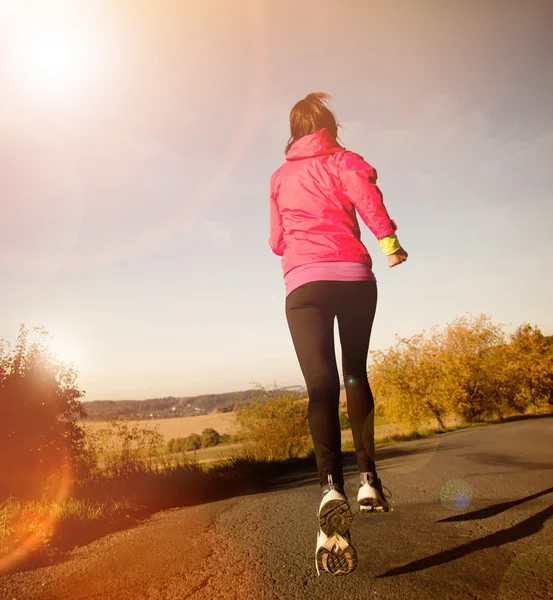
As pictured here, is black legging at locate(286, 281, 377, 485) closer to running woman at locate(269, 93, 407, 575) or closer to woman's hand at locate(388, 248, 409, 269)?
running woman at locate(269, 93, 407, 575)

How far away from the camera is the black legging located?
2082mm

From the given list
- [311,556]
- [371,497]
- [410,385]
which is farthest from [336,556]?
[410,385]

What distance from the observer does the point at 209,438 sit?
5803 centimetres

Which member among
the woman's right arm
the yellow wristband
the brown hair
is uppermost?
the brown hair

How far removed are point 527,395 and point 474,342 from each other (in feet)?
21.0

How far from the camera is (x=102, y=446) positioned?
7.80m

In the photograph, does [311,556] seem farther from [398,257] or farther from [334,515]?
[398,257]

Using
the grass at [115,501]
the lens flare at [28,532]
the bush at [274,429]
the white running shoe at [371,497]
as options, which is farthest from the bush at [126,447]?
the white running shoe at [371,497]

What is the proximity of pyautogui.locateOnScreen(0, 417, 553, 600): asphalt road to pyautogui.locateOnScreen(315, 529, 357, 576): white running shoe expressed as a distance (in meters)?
0.13

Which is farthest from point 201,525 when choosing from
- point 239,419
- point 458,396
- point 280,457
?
point 458,396

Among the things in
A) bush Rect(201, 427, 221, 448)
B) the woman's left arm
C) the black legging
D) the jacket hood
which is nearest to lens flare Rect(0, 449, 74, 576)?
the black legging

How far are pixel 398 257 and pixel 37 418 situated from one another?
1123cm

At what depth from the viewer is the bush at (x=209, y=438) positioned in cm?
5606

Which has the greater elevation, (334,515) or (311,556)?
(334,515)
